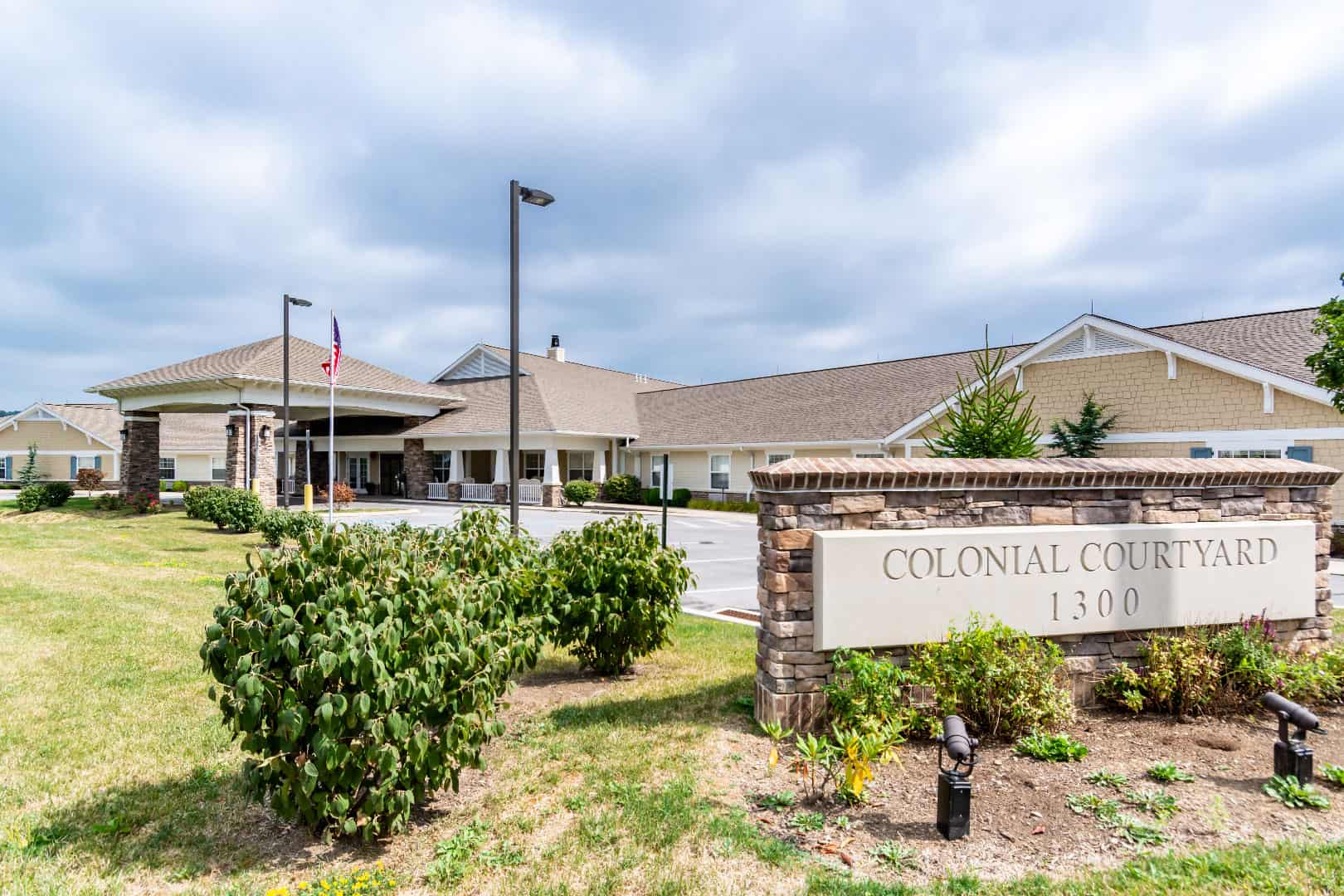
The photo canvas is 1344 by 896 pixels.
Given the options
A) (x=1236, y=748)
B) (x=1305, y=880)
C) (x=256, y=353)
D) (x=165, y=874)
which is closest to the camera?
(x=1305, y=880)

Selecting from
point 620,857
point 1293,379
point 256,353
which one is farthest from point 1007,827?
point 256,353

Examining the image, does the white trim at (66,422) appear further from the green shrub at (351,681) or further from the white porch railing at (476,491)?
the green shrub at (351,681)

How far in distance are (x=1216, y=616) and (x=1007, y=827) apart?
3247mm

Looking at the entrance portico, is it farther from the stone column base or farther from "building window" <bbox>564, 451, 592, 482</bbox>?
the stone column base

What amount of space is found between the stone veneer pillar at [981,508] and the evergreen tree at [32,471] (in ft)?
156

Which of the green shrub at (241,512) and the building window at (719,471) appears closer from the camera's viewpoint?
the green shrub at (241,512)

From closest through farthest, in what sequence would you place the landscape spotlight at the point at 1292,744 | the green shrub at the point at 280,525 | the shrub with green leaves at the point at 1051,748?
the landscape spotlight at the point at 1292,744, the shrub with green leaves at the point at 1051,748, the green shrub at the point at 280,525

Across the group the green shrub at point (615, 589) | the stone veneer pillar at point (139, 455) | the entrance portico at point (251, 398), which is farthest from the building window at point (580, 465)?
the green shrub at point (615, 589)

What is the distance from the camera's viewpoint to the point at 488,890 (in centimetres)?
334

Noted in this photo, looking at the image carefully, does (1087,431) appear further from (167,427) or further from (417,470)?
(167,427)

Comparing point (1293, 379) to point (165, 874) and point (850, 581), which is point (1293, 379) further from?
point (165, 874)

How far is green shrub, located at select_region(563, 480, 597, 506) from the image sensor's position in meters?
30.9

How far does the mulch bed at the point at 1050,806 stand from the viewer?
11.8ft

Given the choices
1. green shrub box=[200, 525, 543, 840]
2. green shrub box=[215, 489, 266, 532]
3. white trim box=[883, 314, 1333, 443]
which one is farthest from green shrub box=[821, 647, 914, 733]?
green shrub box=[215, 489, 266, 532]
